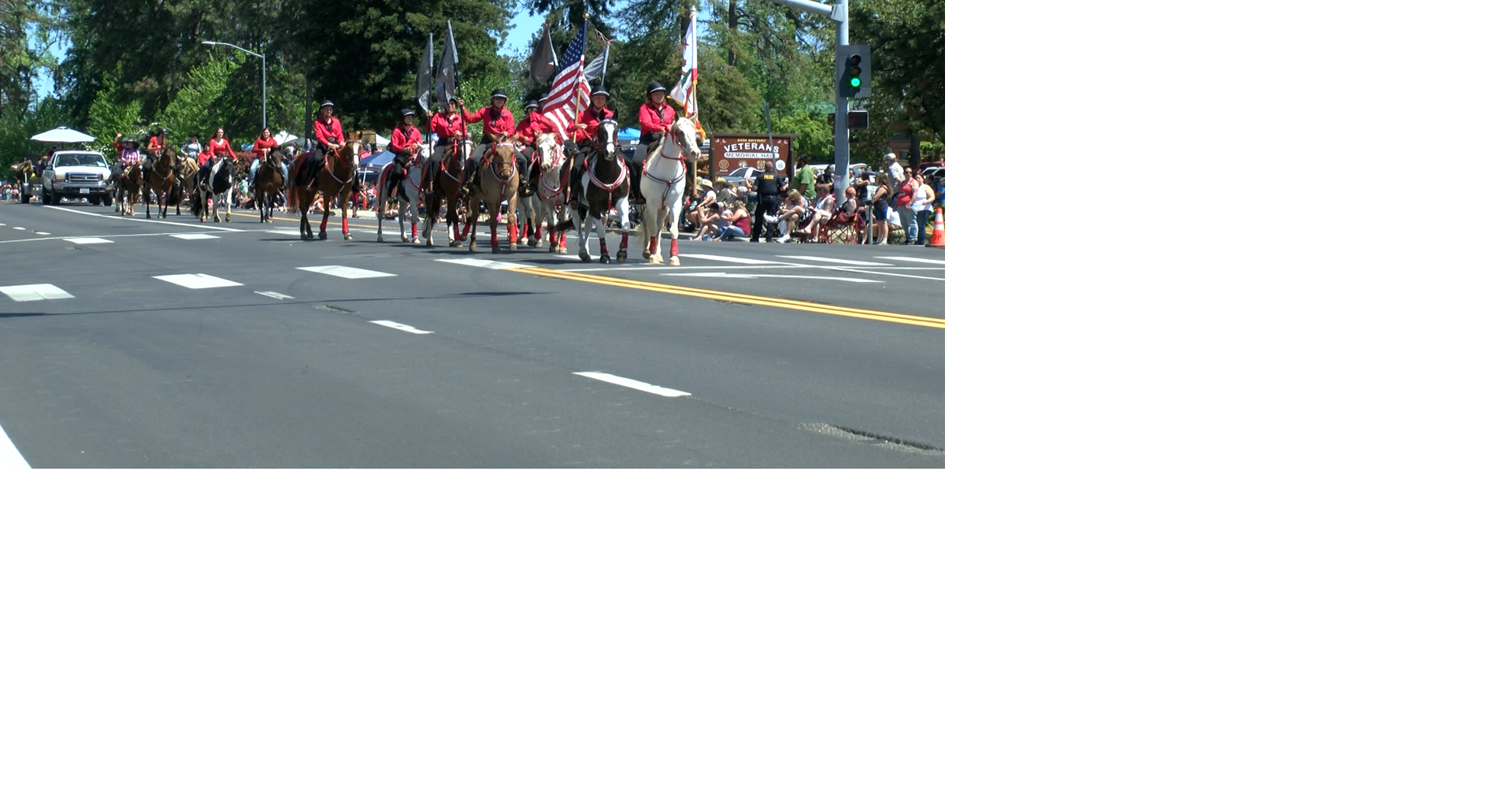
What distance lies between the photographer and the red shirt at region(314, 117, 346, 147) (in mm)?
33625

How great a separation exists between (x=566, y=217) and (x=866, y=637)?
71.6 ft

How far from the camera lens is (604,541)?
7.22 metres

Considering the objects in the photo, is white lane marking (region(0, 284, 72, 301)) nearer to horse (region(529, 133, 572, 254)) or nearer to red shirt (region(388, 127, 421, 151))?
horse (region(529, 133, 572, 254))

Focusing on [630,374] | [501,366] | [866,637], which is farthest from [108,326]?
[866,637]

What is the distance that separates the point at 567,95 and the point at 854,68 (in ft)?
30.8

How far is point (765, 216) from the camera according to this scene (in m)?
36.9

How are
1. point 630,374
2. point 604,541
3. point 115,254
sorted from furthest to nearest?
point 115,254, point 630,374, point 604,541

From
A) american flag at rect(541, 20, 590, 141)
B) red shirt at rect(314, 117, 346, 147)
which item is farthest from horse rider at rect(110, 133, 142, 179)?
american flag at rect(541, 20, 590, 141)

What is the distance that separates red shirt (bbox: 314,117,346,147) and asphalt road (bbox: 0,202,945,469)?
9.10 meters

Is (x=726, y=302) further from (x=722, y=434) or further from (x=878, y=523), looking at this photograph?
(x=878, y=523)

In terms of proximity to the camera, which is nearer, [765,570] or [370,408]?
[765,570]

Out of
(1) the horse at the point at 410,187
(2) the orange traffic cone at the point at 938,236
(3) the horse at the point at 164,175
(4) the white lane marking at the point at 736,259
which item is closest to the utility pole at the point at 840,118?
(2) the orange traffic cone at the point at 938,236

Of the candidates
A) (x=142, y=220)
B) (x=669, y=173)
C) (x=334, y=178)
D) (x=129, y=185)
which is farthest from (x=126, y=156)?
(x=669, y=173)

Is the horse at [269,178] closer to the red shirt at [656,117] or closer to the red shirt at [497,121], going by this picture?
the red shirt at [497,121]
